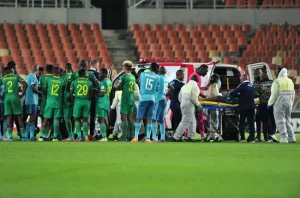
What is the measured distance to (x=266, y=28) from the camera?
45.7 metres

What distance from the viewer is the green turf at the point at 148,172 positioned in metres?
12.9

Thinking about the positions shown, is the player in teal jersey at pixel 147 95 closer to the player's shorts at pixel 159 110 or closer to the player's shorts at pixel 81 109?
the player's shorts at pixel 159 110

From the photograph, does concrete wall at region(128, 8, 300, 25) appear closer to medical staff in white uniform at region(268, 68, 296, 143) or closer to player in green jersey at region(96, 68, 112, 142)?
player in green jersey at region(96, 68, 112, 142)

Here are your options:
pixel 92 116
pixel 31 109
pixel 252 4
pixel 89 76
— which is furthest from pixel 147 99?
pixel 252 4

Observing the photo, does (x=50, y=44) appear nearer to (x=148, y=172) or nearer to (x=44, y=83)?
(x=44, y=83)

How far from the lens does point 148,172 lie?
1570 centimetres

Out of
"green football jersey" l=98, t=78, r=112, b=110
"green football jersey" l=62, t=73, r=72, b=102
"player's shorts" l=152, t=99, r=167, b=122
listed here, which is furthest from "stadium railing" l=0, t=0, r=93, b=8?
"player's shorts" l=152, t=99, r=167, b=122

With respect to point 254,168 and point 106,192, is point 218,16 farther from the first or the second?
point 106,192

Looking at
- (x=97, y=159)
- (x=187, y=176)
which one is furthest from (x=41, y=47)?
(x=187, y=176)

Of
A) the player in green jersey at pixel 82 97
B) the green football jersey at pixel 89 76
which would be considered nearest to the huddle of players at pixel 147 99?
the green football jersey at pixel 89 76

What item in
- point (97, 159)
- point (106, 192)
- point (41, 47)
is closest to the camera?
point (106, 192)

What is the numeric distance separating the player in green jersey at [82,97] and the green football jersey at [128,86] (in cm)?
86

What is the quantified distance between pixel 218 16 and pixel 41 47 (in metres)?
8.53

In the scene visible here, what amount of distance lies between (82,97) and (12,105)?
6.52 ft
